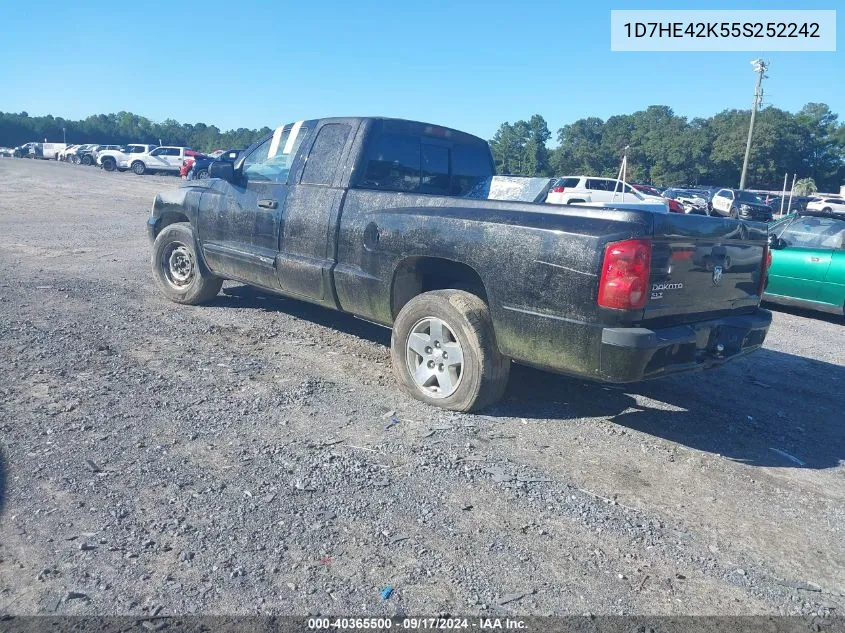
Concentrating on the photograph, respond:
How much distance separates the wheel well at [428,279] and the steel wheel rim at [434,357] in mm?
360

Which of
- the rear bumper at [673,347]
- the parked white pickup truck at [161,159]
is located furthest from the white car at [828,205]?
the rear bumper at [673,347]

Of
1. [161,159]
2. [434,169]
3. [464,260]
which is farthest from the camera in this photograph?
[161,159]

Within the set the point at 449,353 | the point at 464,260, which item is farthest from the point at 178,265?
the point at 464,260

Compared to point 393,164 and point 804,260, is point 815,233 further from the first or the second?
point 393,164

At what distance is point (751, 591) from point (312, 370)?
3574 millimetres

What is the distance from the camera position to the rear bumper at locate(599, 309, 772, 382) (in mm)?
3984

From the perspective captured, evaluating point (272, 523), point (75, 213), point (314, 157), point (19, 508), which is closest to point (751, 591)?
point (272, 523)

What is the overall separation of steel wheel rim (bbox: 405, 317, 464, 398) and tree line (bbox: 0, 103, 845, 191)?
57.5 m

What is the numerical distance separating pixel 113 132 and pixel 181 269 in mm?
109431

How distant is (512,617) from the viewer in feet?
9.08

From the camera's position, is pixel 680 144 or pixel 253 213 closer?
pixel 253 213

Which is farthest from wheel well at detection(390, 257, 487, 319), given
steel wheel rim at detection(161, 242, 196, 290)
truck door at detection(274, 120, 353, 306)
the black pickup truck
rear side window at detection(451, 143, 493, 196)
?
steel wheel rim at detection(161, 242, 196, 290)

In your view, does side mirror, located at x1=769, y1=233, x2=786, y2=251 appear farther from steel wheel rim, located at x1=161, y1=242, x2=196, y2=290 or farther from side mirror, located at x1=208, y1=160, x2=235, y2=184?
steel wheel rim, located at x1=161, y1=242, x2=196, y2=290

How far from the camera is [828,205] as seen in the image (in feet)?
136
